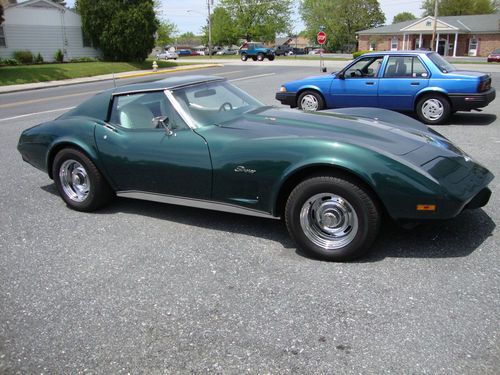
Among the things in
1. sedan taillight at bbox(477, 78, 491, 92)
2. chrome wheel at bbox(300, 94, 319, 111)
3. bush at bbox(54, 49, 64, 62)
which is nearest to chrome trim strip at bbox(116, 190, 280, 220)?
chrome wheel at bbox(300, 94, 319, 111)

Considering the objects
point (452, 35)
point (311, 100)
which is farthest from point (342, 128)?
point (452, 35)

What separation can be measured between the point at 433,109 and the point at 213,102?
6.30m

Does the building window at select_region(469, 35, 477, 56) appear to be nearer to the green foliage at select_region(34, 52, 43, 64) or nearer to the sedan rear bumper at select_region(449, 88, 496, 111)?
the green foliage at select_region(34, 52, 43, 64)

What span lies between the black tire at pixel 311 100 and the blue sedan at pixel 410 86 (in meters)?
0.16

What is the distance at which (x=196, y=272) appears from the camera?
3.56 m

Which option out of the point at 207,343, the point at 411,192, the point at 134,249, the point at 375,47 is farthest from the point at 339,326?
the point at 375,47

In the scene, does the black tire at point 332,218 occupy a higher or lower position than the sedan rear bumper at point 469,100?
lower

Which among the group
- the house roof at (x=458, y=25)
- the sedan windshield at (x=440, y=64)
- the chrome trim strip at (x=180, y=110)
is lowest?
the chrome trim strip at (x=180, y=110)

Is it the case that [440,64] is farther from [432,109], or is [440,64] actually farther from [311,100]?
[311,100]

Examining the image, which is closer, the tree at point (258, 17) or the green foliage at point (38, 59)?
the green foliage at point (38, 59)

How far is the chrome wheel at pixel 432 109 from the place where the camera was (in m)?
9.31

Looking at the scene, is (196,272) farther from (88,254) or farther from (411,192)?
(411,192)

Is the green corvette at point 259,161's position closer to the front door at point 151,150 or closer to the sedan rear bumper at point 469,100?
the front door at point 151,150

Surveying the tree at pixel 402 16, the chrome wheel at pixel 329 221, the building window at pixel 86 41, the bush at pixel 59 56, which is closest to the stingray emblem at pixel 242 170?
the chrome wheel at pixel 329 221
